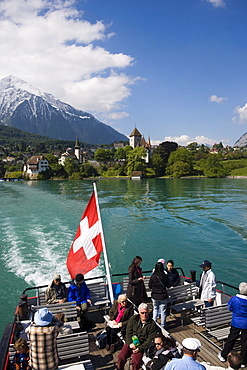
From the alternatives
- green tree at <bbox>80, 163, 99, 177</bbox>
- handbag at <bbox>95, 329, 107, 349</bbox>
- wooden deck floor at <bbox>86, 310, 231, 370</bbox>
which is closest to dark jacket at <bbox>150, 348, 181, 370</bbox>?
wooden deck floor at <bbox>86, 310, 231, 370</bbox>

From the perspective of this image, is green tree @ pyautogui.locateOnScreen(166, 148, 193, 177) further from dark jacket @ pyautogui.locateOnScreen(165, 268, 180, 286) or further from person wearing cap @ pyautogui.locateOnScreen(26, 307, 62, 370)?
person wearing cap @ pyautogui.locateOnScreen(26, 307, 62, 370)

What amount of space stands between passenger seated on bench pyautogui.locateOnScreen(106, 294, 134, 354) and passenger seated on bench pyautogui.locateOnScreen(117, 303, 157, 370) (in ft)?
2.20

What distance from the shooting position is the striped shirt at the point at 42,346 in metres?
4.75

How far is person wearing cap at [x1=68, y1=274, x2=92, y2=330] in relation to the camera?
7547 millimetres

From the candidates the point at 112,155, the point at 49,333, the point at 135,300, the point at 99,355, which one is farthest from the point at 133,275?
the point at 112,155

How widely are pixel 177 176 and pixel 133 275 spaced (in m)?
118

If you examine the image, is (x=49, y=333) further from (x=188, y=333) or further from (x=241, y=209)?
(x=241, y=209)

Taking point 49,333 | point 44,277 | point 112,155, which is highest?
point 112,155

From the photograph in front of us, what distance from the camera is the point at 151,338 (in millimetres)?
5461

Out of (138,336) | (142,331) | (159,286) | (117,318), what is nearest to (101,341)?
(117,318)

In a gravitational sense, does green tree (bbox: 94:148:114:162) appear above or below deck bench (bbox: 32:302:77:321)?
above

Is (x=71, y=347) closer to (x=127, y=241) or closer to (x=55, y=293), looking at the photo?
(x=55, y=293)

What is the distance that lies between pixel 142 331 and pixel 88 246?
3351mm

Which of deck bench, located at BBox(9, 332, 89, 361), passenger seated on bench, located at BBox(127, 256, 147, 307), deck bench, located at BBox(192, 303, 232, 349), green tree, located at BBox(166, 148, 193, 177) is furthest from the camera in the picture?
green tree, located at BBox(166, 148, 193, 177)
